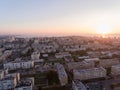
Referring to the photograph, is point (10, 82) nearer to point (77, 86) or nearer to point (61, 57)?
point (77, 86)

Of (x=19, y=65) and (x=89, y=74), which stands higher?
(x=89, y=74)

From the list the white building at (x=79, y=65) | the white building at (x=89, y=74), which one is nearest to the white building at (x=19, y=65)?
the white building at (x=79, y=65)

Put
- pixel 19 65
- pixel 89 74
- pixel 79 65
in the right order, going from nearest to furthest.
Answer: pixel 89 74, pixel 79 65, pixel 19 65

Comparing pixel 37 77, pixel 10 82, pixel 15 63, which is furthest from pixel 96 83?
pixel 15 63

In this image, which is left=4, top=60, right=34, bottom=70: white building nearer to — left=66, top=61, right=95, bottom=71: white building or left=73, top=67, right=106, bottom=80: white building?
left=66, top=61, right=95, bottom=71: white building

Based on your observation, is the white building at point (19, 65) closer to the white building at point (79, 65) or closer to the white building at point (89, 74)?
the white building at point (79, 65)

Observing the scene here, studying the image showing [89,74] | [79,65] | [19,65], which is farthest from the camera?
[19,65]

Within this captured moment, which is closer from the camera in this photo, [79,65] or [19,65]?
[79,65]

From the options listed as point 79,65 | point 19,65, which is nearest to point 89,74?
point 79,65

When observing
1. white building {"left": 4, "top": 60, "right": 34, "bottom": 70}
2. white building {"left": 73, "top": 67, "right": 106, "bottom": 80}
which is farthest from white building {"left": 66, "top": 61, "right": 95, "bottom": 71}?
white building {"left": 4, "top": 60, "right": 34, "bottom": 70}

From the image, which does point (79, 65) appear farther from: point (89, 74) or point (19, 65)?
point (19, 65)

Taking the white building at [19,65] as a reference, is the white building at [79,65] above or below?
above
